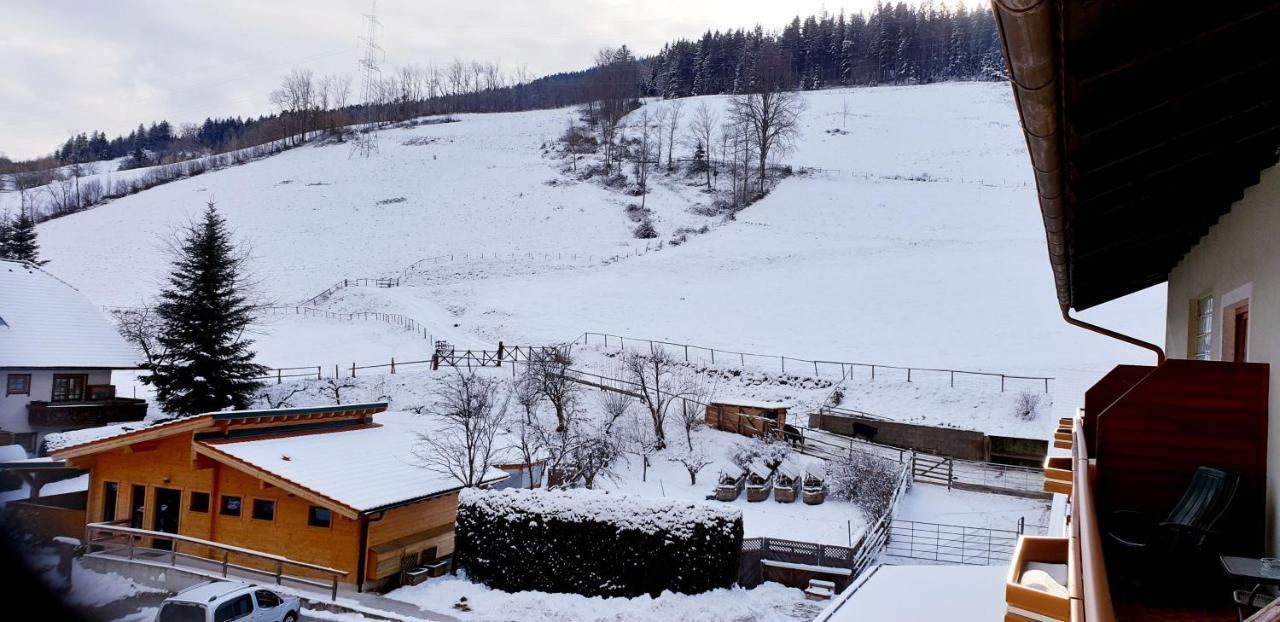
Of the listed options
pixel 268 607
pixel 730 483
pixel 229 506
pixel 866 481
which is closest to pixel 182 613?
pixel 268 607

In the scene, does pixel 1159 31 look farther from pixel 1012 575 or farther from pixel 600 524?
pixel 600 524

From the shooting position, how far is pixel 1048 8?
66.8 inches

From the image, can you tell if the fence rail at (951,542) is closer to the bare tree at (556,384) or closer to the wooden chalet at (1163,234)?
the bare tree at (556,384)

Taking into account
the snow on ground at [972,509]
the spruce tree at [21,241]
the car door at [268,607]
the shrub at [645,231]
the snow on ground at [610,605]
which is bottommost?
the snow on ground at [610,605]

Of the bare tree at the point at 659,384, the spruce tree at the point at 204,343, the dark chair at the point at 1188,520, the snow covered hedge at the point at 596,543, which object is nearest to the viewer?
the dark chair at the point at 1188,520

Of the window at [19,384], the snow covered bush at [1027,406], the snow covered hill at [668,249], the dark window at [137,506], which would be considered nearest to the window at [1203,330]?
the snow covered hill at [668,249]

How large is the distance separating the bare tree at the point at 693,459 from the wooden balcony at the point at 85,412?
18.0 metres

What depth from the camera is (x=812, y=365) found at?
3102cm

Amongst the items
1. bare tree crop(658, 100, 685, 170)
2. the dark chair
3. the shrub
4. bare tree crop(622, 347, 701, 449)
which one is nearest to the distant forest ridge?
bare tree crop(658, 100, 685, 170)

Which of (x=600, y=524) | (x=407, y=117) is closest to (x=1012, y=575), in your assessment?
(x=600, y=524)

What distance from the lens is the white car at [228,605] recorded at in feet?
36.7

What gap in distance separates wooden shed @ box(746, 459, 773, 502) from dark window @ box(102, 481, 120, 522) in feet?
52.2

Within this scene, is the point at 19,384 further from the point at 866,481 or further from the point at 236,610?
the point at 866,481

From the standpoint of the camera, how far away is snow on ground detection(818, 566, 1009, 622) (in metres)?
7.95
